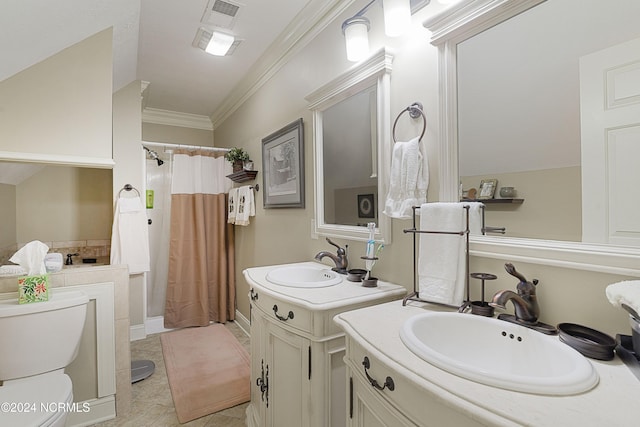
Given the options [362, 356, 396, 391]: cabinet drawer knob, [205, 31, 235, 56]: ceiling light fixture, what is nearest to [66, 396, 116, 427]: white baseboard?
[362, 356, 396, 391]: cabinet drawer knob

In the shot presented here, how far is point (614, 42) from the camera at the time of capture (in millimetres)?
834

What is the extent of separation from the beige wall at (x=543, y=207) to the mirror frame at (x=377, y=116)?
49 centimetres

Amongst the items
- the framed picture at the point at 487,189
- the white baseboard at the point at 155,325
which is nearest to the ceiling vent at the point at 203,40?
the framed picture at the point at 487,189

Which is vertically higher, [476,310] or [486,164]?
[486,164]

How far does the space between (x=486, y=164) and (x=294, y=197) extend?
A: 141 centimetres

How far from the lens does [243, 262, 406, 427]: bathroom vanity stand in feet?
3.81

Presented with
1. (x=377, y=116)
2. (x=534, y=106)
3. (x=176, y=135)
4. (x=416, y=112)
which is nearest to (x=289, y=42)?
(x=377, y=116)

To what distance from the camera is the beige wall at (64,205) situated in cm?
231

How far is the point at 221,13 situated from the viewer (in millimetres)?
2027

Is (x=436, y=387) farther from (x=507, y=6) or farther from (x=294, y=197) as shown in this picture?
(x=294, y=197)

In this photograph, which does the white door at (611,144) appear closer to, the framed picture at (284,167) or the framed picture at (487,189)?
the framed picture at (487,189)

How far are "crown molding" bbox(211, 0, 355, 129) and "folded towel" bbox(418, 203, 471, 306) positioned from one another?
4.32ft

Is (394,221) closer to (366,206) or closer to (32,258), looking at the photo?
(366,206)

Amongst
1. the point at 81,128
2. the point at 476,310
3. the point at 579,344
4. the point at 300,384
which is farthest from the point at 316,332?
the point at 81,128
